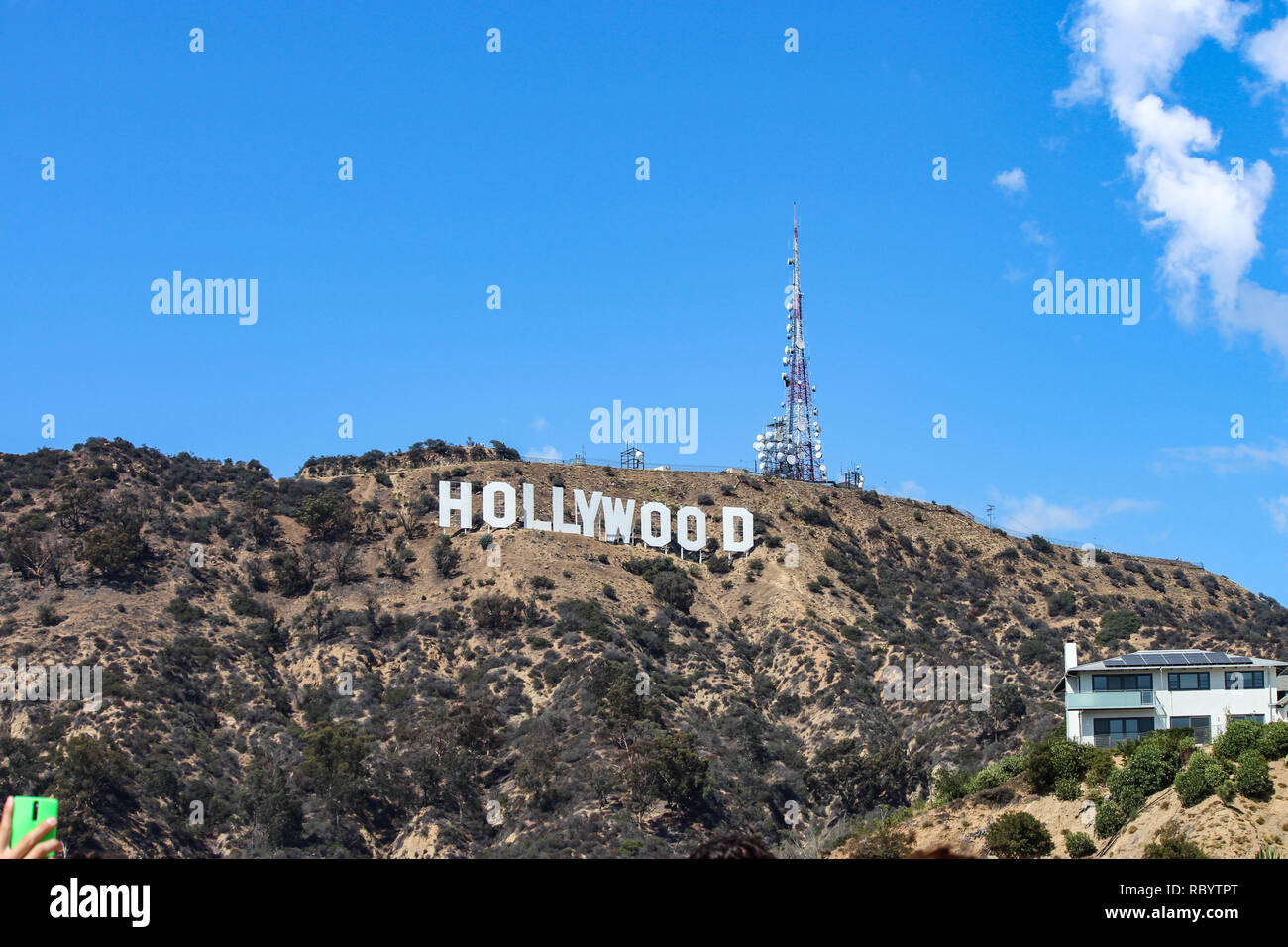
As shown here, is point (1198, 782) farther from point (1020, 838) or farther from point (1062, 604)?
point (1062, 604)

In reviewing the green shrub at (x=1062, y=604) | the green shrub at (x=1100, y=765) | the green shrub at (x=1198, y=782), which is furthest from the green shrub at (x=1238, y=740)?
the green shrub at (x=1062, y=604)

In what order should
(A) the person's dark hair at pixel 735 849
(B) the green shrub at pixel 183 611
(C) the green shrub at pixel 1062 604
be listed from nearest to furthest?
(A) the person's dark hair at pixel 735 849 < (B) the green shrub at pixel 183 611 < (C) the green shrub at pixel 1062 604

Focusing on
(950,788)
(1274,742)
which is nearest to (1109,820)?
(1274,742)

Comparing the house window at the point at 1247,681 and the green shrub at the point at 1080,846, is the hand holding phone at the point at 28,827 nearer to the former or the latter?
the green shrub at the point at 1080,846

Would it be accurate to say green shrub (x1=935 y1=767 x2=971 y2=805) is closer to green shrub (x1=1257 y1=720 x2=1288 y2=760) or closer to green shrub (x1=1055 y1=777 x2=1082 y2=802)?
green shrub (x1=1055 y1=777 x2=1082 y2=802)

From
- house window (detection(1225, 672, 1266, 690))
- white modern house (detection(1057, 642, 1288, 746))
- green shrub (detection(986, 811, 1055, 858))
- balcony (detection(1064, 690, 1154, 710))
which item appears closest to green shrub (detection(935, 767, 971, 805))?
white modern house (detection(1057, 642, 1288, 746))

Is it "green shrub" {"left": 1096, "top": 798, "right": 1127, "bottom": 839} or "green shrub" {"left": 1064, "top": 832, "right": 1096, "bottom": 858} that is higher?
"green shrub" {"left": 1096, "top": 798, "right": 1127, "bottom": 839}
